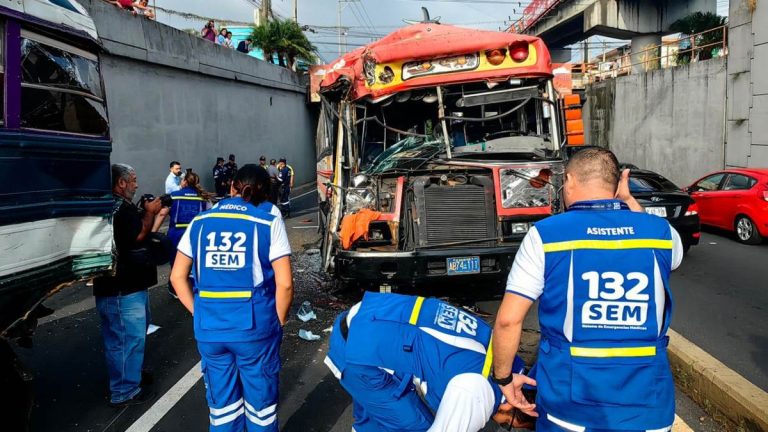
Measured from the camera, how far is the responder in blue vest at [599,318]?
211 centimetres

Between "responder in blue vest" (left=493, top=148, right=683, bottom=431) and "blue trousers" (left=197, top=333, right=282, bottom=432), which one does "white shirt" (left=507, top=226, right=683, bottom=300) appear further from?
"blue trousers" (left=197, top=333, right=282, bottom=432)

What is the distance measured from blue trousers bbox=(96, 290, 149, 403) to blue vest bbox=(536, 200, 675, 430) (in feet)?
10.6

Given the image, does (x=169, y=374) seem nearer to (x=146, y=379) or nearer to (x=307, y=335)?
(x=146, y=379)

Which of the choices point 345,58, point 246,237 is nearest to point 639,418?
point 246,237

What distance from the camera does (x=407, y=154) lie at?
6629mm

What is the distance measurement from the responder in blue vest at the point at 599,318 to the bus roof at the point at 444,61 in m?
4.44

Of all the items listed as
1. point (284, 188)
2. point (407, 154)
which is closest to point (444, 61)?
point (407, 154)

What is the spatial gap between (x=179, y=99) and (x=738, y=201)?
14485 millimetres

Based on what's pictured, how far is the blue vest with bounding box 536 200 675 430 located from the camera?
6.91 ft

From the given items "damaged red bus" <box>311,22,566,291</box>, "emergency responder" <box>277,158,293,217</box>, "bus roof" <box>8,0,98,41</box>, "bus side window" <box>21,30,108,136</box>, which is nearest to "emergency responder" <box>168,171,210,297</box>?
"damaged red bus" <box>311,22,566,291</box>

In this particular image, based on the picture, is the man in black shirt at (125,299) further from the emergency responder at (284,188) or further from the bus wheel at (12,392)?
the emergency responder at (284,188)

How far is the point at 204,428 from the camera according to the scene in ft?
12.4

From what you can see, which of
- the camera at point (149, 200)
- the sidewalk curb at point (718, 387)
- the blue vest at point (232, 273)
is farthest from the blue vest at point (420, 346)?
the camera at point (149, 200)

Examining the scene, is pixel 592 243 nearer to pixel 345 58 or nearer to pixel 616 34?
pixel 345 58
